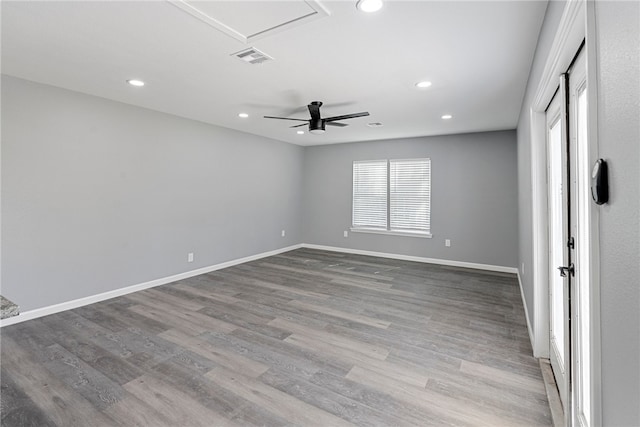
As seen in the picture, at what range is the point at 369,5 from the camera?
1.84 metres

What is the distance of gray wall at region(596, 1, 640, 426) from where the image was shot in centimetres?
65

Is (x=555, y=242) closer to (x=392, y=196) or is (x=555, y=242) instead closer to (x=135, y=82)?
(x=392, y=196)

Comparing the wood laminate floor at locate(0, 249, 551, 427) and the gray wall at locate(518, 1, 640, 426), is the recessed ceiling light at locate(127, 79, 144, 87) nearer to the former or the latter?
the wood laminate floor at locate(0, 249, 551, 427)

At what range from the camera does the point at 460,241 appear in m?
5.66

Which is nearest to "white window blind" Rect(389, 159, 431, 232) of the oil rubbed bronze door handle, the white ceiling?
the white ceiling

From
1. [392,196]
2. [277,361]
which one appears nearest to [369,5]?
[277,361]

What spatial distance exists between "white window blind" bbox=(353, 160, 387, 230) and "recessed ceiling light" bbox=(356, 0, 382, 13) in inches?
182

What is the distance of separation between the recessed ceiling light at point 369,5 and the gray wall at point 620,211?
50.0 inches

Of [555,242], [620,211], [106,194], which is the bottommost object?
[555,242]

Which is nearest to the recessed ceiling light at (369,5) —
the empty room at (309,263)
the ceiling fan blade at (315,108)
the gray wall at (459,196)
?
the empty room at (309,263)

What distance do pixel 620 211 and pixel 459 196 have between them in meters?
5.28

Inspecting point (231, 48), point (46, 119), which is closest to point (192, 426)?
point (231, 48)

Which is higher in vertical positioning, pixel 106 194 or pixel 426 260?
pixel 106 194

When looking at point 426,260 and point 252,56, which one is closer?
point 252,56
